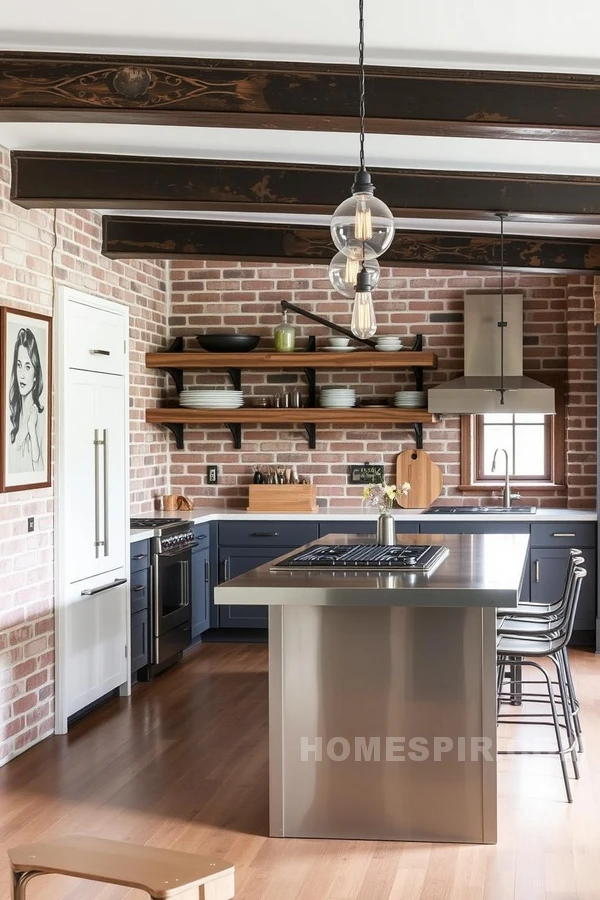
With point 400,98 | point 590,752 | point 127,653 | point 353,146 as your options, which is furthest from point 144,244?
point 590,752

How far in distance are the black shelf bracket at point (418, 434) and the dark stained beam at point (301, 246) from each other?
1.61 meters

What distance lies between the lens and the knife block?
7395mm

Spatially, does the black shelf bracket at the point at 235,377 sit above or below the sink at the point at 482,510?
above

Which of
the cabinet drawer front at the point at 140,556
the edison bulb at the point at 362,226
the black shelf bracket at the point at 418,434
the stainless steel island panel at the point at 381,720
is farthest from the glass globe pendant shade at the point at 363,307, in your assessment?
the black shelf bracket at the point at 418,434

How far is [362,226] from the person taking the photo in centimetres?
309

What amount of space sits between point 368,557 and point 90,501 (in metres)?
1.84

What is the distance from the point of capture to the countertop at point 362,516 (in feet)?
22.7

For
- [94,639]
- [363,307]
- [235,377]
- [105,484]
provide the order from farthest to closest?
[235,377]
[105,484]
[94,639]
[363,307]

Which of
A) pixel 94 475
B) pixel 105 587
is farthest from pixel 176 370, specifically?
pixel 105 587

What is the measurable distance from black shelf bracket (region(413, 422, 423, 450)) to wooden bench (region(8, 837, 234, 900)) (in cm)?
534

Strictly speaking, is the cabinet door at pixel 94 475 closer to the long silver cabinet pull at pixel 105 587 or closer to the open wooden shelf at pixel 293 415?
the long silver cabinet pull at pixel 105 587

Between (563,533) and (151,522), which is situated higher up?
(151,522)

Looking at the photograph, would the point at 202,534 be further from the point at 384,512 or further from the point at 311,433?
the point at 384,512

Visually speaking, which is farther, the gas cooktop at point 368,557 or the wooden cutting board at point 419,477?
the wooden cutting board at point 419,477
